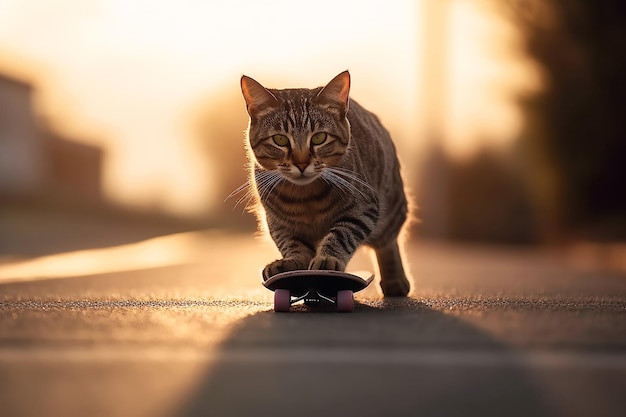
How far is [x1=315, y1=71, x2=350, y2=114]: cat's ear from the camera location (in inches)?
153

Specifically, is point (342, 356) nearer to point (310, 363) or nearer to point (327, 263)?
point (310, 363)

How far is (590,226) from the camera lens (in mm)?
13367

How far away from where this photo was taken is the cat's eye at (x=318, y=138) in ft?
12.4

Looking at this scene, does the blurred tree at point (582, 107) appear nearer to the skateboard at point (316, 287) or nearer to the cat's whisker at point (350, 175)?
the cat's whisker at point (350, 175)

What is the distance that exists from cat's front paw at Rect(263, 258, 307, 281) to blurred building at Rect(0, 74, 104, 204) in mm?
17997

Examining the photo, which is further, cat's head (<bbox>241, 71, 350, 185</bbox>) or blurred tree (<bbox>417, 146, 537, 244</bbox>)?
blurred tree (<bbox>417, 146, 537, 244</bbox>)

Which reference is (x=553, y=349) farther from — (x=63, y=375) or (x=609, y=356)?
(x=63, y=375)

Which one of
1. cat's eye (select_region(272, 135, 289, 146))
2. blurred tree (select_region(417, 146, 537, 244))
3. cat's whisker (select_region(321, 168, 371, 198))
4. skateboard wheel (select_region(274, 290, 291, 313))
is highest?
cat's eye (select_region(272, 135, 289, 146))

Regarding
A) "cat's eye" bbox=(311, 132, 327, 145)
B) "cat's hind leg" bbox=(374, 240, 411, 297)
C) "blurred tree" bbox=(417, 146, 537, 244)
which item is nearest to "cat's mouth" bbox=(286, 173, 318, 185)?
"cat's eye" bbox=(311, 132, 327, 145)

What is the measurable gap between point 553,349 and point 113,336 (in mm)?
1098

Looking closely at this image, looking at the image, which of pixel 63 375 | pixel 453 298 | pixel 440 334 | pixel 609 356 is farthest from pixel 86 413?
pixel 453 298

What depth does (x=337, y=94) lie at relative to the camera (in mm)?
3926

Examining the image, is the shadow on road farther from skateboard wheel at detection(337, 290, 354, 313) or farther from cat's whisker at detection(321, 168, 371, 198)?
cat's whisker at detection(321, 168, 371, 198)

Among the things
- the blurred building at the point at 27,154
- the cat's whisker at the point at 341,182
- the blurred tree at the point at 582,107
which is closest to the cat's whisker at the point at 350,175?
the cat's whisker at the point at 341,182
